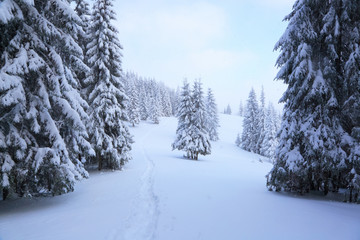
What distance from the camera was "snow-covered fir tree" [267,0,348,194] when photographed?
8.77 m

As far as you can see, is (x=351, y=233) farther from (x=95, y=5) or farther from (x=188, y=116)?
(x=188, y=116)

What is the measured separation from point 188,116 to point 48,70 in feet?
71.7

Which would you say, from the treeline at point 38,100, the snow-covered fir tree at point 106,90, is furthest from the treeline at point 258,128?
the treeline at point 38,100

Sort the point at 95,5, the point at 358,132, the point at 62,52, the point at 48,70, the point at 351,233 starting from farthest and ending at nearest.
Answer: the point at 95,5
the point at 62,52
the point at 358,132
the point at 48,70
the point at 351,233

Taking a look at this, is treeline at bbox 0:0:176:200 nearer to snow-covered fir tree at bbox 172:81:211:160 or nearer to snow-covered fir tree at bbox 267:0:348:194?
snow-covered fir tree at bbox 267:0:348:194

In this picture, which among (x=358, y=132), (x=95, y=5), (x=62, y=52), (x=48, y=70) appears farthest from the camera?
(x=95, y=5)

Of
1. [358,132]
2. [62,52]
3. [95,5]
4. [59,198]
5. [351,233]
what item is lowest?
[59,198]

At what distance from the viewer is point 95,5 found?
15258 millimetres

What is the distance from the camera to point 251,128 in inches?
1987

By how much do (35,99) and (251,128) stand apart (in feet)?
159

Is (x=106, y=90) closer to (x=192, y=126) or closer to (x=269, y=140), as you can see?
(x=192, y=126)

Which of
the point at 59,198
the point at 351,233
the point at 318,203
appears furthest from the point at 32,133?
the point at 318,203

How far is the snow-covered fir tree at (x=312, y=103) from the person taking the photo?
8.77 metres

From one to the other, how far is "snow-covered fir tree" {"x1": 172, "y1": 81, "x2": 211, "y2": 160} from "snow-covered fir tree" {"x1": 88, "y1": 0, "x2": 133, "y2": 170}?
41.0ft
